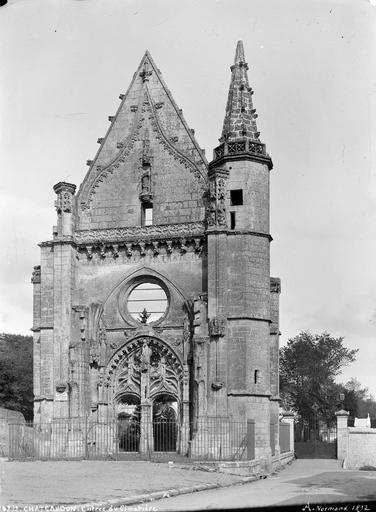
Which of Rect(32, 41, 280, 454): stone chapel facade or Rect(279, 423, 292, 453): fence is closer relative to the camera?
Rect(32, 41, 280, 454): stone chapel facade

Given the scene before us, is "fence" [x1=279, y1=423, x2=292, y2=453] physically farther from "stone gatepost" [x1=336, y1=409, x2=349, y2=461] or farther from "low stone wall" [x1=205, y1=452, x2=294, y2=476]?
"low stone wall" [x1=205, y1=452, x2=294, y2=476]

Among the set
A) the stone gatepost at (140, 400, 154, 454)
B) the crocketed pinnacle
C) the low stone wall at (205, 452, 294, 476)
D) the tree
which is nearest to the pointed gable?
the crocketed pinnacle

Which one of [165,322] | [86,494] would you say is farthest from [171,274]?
[86,494]

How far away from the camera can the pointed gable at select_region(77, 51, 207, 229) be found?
1166 inches

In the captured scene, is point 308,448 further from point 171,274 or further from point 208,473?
point 208,473

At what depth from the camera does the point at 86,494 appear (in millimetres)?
15516

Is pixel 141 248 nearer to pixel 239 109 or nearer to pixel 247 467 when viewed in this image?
pixel 239 109

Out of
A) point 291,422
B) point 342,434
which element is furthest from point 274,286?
point 291,422

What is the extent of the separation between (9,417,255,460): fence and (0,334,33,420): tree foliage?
19.6 metres

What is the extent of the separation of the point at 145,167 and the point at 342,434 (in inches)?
597

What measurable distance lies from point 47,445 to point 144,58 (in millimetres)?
14990

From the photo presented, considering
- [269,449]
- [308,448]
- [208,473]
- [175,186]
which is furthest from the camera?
[308,448]

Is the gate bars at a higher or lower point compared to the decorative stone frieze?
lower

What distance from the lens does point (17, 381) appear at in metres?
50.0
